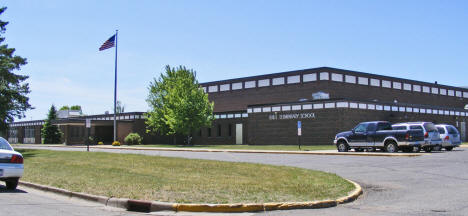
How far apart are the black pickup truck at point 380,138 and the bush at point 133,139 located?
31.8 meters

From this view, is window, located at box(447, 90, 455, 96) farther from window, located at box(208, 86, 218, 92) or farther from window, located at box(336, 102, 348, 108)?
window, located at box(336, 102, 348, 108)

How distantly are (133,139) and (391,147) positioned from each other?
35453mm

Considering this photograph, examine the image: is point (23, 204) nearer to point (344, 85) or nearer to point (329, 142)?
point (329, 142)

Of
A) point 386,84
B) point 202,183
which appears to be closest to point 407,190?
point 202,183

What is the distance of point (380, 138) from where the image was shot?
27.0 meters

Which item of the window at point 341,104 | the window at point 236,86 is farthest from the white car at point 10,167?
the window at point 236,86

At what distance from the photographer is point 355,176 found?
14.6 metres

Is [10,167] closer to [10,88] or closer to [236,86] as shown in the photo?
[10,88]

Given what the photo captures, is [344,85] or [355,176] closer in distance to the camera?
[355,176]

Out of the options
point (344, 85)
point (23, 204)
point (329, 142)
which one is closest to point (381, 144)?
point (329, 142)

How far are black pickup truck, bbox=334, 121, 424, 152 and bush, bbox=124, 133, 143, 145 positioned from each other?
31773 mm

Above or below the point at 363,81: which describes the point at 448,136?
below

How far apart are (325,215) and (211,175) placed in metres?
6.26

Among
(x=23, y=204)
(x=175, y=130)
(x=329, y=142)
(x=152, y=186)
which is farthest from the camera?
(x=175, y=130)
